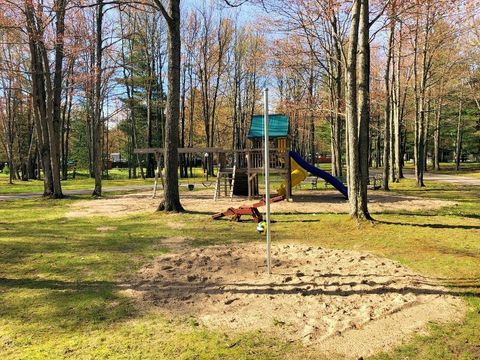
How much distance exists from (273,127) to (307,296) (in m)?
17.0

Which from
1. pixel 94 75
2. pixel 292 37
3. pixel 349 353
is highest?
pixel 292 37

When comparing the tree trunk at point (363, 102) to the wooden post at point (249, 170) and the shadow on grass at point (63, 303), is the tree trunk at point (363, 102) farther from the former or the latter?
the wooden post at point (249, 170)

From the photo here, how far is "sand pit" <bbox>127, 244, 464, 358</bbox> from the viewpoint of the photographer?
13.0ft

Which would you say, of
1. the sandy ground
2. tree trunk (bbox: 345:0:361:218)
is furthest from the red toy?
tree trunk (bbox: 345:0:361:218)

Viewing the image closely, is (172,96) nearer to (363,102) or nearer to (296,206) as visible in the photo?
(363,102)

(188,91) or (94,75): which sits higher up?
(188,91)

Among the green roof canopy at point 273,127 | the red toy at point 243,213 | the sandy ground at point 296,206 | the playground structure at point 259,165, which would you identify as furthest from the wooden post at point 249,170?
the red toy at point 243,213

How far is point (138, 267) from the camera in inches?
250

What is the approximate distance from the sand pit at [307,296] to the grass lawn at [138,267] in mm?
229

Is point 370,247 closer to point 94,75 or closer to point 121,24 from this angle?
point 94,75

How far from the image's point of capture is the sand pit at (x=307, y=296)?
13.0 feet

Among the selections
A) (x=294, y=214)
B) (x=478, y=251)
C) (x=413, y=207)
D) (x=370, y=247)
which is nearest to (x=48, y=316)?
(x=370, y=247)

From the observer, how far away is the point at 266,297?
16.1 feet

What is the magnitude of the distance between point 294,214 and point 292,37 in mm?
12587
